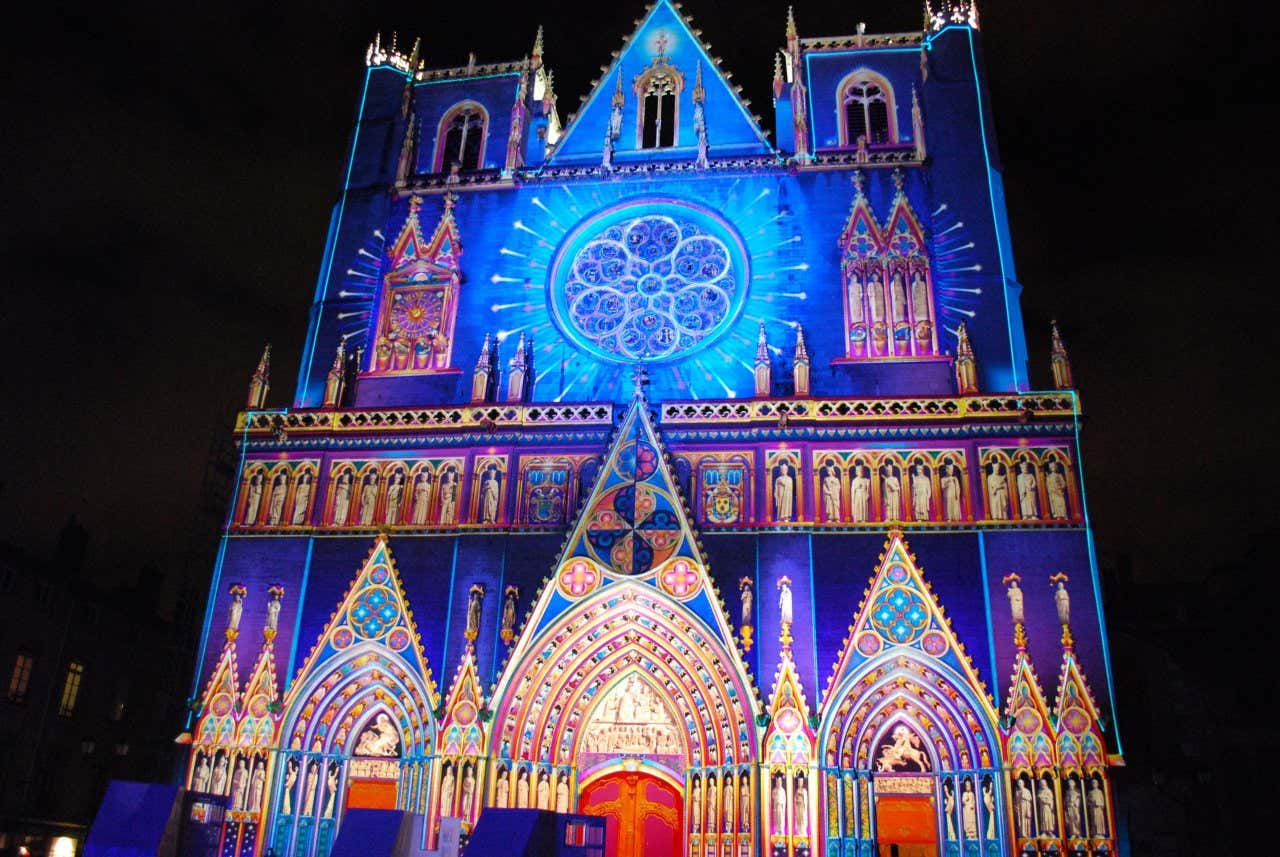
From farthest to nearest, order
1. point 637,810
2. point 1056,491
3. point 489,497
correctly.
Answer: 1. point 489,497
2. point 1056,491
3. point 637,810

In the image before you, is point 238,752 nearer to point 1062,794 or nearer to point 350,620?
point 350,620

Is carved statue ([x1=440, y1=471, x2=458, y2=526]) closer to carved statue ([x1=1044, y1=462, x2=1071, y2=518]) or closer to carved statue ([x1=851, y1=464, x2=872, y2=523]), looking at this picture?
carved statue ([x1=851, y1=464, x2=872, y2=523])

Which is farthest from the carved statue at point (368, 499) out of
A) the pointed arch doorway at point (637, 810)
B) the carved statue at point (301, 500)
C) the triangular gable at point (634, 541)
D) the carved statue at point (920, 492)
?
the carved statue at point (920, 492)

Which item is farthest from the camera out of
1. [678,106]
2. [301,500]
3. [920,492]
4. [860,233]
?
[678,106]

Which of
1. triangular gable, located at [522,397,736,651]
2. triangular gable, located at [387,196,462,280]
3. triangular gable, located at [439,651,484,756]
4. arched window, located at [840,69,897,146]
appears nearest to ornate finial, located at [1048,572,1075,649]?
triangular gable, located at [522,397,736,651]

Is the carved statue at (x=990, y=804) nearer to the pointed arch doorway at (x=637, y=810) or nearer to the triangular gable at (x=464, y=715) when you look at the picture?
the pointed arch doorway at (x=637, y=810)

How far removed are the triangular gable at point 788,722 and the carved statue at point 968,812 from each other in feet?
8.95

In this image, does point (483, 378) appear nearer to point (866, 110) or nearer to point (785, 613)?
point (785, 613)

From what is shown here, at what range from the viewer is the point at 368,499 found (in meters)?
22.2

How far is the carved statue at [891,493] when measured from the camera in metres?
20.4

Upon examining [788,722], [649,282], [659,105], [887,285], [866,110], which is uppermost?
[659,105]

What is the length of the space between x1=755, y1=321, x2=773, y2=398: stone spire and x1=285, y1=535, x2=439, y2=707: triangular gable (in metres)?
8.31

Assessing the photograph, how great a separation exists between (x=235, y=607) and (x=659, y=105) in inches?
620

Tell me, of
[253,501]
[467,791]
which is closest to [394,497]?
[253,501]
